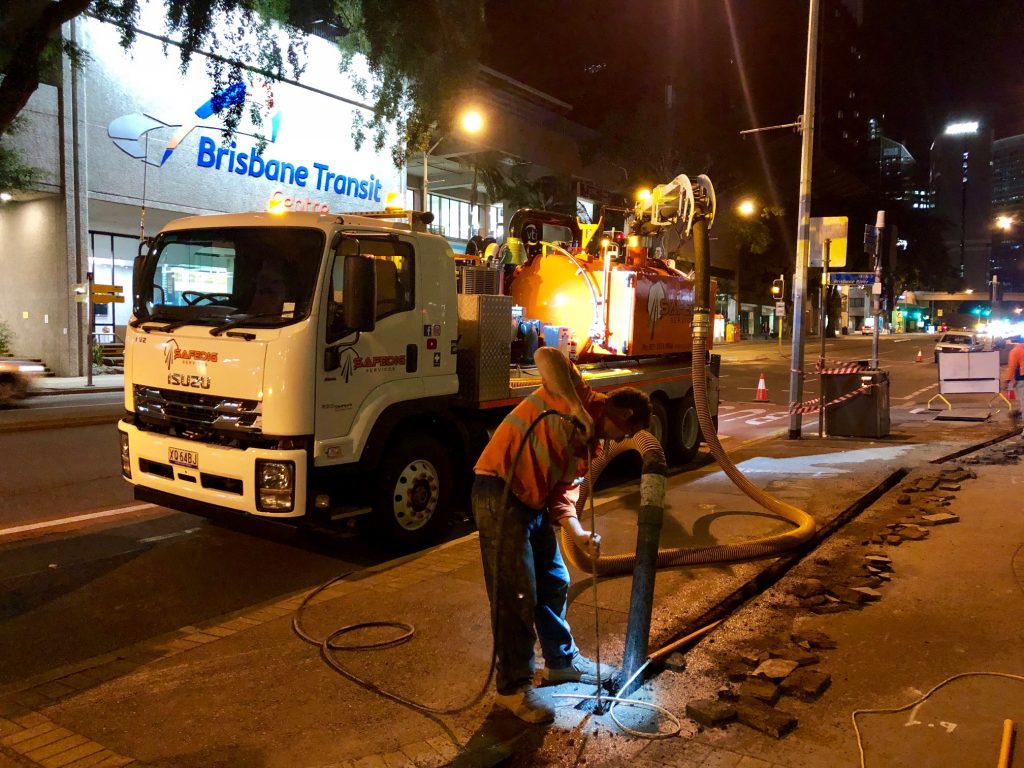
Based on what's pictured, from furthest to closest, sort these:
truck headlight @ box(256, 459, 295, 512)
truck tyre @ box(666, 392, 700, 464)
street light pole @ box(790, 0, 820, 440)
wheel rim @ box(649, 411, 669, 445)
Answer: street light pole @ box(790, 0, 820, 440), truck tyre @ box(666, 392, 700, 464), wheel rim @ box(649, 411, 669, 445), truck headlight @ box(256, 459, 295, 512)

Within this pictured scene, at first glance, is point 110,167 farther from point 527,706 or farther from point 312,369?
point 527,706

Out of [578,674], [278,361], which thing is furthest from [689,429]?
Result: [578,674]

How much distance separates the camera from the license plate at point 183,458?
566 centimetres

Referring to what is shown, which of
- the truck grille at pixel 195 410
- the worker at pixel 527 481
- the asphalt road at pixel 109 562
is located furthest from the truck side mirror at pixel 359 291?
the worker at pixel 527 481

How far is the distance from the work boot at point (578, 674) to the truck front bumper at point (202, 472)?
2371 mm

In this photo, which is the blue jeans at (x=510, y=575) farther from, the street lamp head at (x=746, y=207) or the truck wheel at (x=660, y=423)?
the street lamp head at (x=746, y=207)

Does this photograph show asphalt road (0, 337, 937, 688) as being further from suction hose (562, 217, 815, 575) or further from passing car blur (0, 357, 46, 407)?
passing car blur (0, 357, 46, 407)

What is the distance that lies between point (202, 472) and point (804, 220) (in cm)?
992

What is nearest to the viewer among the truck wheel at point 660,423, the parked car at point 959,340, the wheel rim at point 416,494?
the wheel rim at point 416,494

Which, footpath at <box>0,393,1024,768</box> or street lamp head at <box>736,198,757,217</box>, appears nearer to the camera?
footpath at <box>0,393,1024,768</box>

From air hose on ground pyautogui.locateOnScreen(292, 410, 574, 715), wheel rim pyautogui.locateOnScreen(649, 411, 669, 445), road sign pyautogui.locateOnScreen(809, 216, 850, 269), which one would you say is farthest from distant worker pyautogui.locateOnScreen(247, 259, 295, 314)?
road sign pyautogui.locateOnScreen(809, 216, 850, 269)

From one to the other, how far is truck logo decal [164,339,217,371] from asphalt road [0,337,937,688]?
4.07 feet

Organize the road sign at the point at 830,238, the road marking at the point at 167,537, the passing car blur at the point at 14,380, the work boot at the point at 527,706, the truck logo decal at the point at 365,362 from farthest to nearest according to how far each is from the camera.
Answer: the passing car blur at the point at 14,380
the road sign at the point at 830,238
the road marking at the point at 167,537
the truck logo decal at the point at 365,362
the work boot at the point at 527,706

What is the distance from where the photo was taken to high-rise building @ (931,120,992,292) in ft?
354
